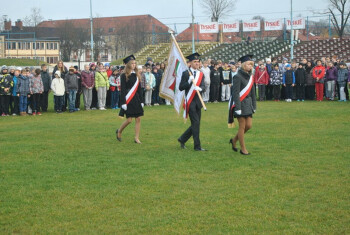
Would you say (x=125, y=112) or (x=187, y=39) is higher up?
(x=187, y=39)

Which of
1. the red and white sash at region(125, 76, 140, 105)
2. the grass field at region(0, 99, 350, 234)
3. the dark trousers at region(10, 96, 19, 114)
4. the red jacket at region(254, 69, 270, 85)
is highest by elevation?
the red jacket at region(254, 69, 270, 85)

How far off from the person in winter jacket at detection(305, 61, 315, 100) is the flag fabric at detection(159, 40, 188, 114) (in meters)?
14.7

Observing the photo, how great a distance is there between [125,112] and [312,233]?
7.79 m

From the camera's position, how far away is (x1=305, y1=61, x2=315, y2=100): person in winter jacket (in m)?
26.2

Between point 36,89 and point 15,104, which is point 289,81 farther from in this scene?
point 15,104

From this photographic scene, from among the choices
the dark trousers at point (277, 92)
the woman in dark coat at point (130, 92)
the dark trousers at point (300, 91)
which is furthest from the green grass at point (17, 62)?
the woman in dark coat at point (130, 92)

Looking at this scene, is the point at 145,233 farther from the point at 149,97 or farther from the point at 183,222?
the point at 149,97

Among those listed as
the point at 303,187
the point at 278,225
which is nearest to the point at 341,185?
the point at 303,187

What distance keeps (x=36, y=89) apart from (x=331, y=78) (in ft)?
43.3

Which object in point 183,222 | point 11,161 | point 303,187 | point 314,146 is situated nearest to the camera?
point 183,222

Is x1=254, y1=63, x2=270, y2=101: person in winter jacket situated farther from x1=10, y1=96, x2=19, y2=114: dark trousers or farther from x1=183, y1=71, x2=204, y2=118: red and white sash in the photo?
x1=183, y1=71, x2=204, y2=118: red and white sash

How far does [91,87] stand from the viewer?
23.0 meters

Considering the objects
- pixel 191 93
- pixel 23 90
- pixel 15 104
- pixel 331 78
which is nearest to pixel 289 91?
pixel 331 78

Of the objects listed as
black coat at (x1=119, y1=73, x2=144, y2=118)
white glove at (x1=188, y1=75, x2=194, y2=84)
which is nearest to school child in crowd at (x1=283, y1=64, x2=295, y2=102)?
black coat at (x1=119, y1=73, x2=144, y2=118)
